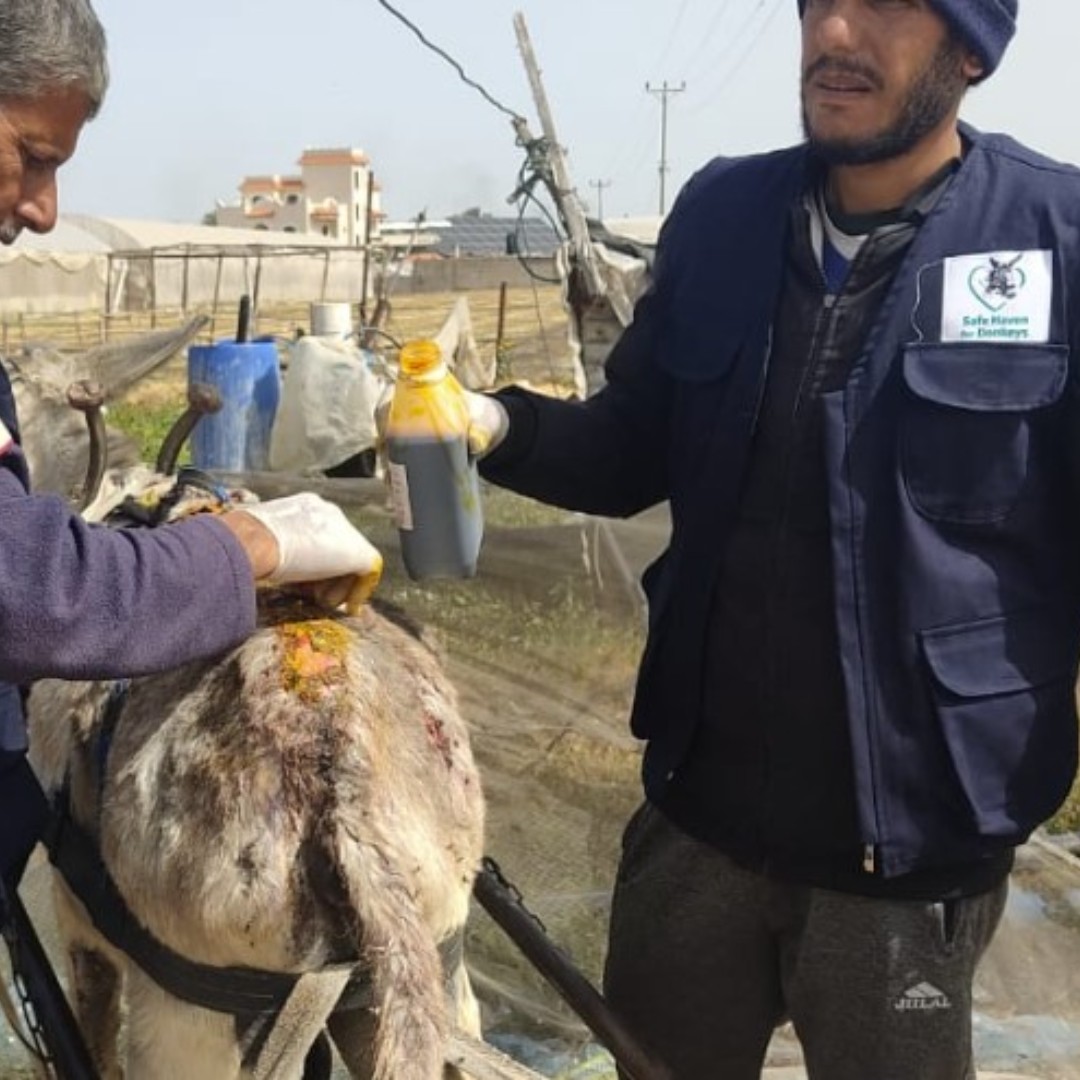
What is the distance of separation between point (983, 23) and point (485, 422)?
975 mm

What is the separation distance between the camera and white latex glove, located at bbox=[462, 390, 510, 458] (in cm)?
228

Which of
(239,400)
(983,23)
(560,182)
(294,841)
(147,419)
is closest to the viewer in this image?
(294,841)

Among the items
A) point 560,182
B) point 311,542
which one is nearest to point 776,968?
point 311,542

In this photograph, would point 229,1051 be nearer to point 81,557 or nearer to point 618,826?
point 81,557

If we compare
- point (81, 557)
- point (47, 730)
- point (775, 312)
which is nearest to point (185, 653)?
point (81, 557)

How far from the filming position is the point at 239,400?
8.98 m

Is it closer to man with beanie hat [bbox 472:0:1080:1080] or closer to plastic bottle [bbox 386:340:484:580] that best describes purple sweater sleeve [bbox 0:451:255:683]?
plastic bottle [bbox 386:340:484:580]

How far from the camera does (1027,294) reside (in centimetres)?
198

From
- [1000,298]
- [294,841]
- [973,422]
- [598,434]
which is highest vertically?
[1000,298]

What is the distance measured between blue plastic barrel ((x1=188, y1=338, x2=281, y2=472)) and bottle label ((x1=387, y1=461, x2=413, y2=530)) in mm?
6704

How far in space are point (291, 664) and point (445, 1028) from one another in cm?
52

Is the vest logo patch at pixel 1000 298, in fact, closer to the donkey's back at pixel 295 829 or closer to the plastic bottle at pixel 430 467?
the plastic bottle at pixel 430 467

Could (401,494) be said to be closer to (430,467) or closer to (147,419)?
(430,467)

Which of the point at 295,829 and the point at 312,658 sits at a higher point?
the point at 312,658
